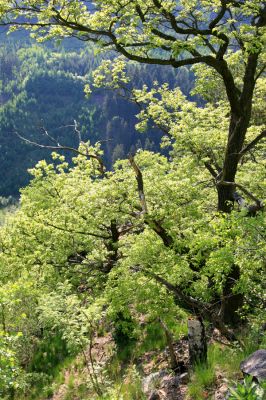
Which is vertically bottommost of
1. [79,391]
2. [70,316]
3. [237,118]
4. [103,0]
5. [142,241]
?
[79,391]

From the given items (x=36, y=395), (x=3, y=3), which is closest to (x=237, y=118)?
(x=3, y=3)

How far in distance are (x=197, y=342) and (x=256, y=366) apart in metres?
2.87

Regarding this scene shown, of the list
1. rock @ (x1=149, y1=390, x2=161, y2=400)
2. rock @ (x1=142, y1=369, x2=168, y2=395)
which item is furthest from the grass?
rock @ (x1=142, y1=369, x2=168, y2=395)

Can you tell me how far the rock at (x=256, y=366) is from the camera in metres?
6.57

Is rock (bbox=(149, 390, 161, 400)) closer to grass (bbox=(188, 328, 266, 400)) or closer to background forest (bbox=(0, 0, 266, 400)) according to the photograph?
background forest (bbox=(0, 0, 266, 400))

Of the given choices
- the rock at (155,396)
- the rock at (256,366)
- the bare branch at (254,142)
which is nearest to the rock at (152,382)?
the rock at (155,396)

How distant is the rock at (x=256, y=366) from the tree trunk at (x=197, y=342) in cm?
243

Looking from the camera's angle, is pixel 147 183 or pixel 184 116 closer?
pixel 147 183

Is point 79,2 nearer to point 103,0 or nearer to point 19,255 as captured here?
point 103,0

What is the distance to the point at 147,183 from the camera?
44.5 ft

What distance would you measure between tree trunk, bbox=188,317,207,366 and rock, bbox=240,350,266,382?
2426mm

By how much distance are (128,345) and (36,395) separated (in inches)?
146

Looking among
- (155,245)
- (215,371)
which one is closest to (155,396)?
(215,371)

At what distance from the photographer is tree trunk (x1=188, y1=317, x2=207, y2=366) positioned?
31.3 ft
